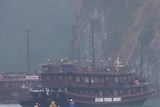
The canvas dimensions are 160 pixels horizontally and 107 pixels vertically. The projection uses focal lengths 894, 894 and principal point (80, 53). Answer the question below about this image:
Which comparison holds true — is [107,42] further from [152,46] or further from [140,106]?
[140,106]

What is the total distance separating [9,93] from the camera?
481 feet

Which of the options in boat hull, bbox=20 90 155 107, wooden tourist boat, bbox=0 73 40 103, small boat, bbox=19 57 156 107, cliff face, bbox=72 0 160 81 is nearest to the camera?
boat hull, bbox=20 90 155 107

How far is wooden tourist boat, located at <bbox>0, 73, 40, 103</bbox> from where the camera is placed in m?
146

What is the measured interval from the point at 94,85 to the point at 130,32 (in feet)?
→ 168

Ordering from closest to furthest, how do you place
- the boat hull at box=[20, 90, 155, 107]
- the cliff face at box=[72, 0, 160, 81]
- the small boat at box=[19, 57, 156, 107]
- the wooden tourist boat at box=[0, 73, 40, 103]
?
1. the boat hull at box=[20, 90, 155, 107]
2. the small boat at box=[19, 57, 156, 107]
3. the wooden tourist boat at box=[0, 73, 40, 103]
4. the cliff face at box=[72, 0, 160, 81]

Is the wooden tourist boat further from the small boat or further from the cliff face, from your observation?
the cliff face

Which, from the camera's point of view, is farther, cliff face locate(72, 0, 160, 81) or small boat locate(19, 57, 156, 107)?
cliff face locate(72, 0, 160, 81)

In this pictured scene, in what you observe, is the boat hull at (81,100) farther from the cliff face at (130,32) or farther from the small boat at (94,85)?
the cliff face at (130,32)

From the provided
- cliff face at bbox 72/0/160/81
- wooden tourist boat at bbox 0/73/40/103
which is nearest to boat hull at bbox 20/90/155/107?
wooden tourist boat at bbox 0/73/40/103

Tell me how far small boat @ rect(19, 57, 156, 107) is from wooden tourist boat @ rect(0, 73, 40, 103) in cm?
1441


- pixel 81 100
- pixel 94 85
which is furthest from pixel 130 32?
pixel 81 100

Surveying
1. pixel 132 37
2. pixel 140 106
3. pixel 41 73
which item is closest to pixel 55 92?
pixel 41 73

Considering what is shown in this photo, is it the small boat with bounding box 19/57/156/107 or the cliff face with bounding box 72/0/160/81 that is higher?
the cliff face with bounding box 72/0/160/81

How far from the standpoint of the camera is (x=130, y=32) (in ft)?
598
